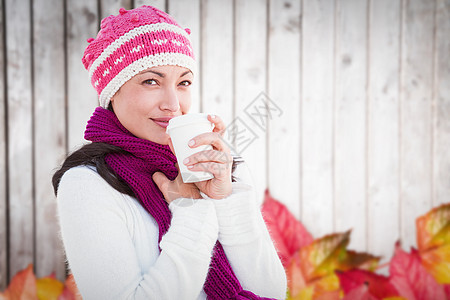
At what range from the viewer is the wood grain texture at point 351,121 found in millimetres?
2059

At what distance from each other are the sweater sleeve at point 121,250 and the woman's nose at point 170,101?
272 mm

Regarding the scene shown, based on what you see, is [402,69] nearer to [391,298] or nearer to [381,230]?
[381,230]

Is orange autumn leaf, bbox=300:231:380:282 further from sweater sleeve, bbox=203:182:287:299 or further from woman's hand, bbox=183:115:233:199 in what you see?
woman's hand, bbox=183:115:233:199

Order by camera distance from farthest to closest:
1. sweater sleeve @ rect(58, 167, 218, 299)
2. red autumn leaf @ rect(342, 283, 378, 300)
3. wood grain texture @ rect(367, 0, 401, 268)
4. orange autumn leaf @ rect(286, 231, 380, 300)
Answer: wood grain texture @ rect(367, 0, 401, 268)
orange autumn leaf @ rect(286, 231, 380, 300)
red autumn leaf @ rect(342, 283, 378, 300)
sweater sleeve @ rect(58, 167, 218, 299)

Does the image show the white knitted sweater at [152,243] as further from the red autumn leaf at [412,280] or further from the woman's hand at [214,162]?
the red autumn leaf at [412,280]

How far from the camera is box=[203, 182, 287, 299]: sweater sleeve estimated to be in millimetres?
868

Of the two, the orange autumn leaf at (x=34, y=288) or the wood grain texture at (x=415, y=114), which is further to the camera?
the wood grain texture at (x=415, y=114)

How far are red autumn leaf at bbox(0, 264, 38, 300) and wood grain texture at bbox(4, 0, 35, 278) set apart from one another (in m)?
0.04

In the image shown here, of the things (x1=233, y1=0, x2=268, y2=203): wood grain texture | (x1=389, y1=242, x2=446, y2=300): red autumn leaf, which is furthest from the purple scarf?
(x1=389, y1=242, x2=446, y2=300): red autumn leaf

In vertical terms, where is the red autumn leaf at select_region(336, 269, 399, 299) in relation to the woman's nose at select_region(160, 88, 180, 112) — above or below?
below

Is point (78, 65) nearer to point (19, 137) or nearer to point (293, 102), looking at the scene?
point (19, 137)

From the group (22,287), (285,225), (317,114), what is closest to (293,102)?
(317,114)

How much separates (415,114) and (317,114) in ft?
2.16

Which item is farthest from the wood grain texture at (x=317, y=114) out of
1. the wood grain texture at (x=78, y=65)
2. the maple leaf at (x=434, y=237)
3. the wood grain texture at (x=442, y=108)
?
the wood grain texture at (x=78, y=65)
